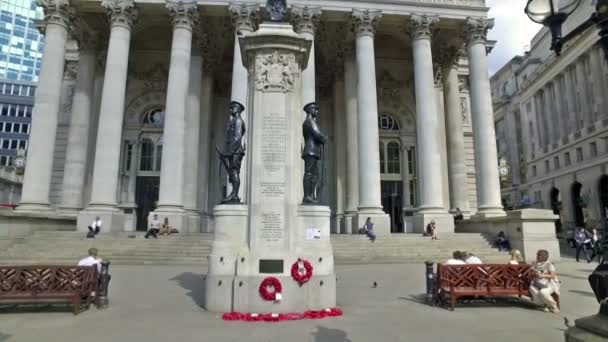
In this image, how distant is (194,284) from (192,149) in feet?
→ 51.4

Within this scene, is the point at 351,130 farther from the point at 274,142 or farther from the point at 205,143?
the point at 274,142

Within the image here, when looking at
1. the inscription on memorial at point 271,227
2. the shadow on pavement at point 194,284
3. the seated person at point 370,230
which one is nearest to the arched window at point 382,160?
the seated person at point 370,230

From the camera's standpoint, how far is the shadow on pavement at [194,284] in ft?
30.3

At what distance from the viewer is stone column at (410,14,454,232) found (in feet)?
74.6

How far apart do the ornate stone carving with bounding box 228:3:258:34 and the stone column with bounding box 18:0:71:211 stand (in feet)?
35.3

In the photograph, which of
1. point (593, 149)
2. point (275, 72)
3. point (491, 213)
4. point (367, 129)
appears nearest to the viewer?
point (275, 72)

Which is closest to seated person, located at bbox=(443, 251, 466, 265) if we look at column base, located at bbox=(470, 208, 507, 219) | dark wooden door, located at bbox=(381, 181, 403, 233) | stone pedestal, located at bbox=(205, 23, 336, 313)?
stone pedestal, located at bbox=(205, 23, 336, 313)

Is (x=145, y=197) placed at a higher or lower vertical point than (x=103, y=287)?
higher

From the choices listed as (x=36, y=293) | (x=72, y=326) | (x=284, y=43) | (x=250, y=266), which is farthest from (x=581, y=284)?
(x=36, y=293)

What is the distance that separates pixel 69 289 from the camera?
7.89 m

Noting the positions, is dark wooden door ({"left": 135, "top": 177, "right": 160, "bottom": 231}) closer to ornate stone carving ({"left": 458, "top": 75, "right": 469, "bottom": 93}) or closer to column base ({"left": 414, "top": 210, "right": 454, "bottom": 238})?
column base ({"left": 414, "top": 210, "right": 454, "bottom": 238})

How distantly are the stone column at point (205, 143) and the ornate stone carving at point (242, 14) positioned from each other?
6.19 meters

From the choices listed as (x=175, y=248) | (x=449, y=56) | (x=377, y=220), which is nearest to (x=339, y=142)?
(x=377, y=220)

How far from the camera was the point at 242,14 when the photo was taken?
2328 cm
